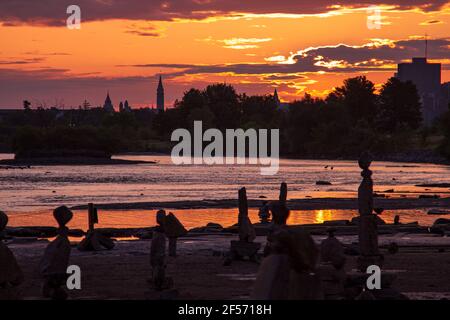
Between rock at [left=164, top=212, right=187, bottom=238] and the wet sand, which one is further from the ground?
rock at [left=164, top=212, right=187, bottom=238]

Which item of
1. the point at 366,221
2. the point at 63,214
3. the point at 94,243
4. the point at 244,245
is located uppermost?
the point at 63,214

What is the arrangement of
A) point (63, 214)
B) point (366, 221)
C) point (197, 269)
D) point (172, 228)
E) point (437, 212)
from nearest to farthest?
point (63, 214) → point (366, 221) → point (197, 269) → point (172, 228) → point (437, 212)

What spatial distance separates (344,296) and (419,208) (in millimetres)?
49362

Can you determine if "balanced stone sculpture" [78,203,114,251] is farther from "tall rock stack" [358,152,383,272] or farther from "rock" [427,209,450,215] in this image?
"rock" [427,209,450,215]

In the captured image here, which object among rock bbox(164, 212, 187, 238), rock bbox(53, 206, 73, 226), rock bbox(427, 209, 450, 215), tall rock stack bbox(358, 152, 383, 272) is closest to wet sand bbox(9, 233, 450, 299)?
rock bbox(164, 212, 187, 238)

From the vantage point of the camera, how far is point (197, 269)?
1049 inches

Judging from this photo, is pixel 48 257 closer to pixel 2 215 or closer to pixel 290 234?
pixel 2 215

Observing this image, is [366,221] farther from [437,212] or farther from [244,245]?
[437,212]

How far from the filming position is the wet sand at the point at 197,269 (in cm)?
2102

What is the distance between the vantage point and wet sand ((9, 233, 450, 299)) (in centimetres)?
2102

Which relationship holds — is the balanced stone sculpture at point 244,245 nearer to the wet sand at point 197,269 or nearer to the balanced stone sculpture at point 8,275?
the wet sand at point 197,269

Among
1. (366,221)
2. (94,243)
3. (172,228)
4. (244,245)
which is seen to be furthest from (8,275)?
(94,243)

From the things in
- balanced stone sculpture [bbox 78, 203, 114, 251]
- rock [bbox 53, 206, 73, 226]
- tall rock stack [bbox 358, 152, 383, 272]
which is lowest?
balanced stone sculpture [bbox 78, 203, 114, 251]
